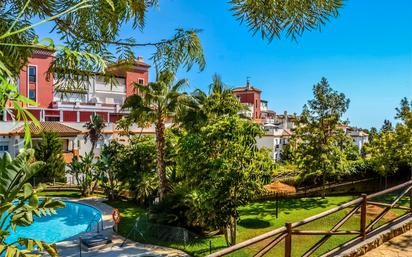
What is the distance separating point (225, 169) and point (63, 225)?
11696 mm

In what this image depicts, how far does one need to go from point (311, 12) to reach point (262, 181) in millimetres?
10711

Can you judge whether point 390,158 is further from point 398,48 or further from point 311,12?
point 311,12

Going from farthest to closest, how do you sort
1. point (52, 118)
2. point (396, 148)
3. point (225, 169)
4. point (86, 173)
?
point (52, 118) → point (86, 173) → point (396, 148) → point (225, 169)

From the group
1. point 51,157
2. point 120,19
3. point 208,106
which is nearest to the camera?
point 120,19

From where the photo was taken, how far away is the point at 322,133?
23812 mm

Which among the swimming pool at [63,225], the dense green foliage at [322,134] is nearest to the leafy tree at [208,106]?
the swimming pool at [63,225]

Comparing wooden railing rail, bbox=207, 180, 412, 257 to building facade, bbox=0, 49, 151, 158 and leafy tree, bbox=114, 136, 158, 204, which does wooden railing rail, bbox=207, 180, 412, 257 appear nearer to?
leafy tree, bbox=114, 136, 158, 204

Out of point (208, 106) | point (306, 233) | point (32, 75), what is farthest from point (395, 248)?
point (32, 75)

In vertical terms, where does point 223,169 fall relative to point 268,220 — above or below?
above

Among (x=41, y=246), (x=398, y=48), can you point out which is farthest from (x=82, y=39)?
(x=398, y=48)

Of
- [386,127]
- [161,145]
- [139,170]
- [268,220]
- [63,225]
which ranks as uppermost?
[386,127]

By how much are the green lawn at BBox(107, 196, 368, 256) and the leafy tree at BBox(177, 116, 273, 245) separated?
1368 mm

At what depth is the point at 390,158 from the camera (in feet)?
79.3

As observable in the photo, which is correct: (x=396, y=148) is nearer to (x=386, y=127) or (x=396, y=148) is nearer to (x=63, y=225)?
(x=63, y=225)
